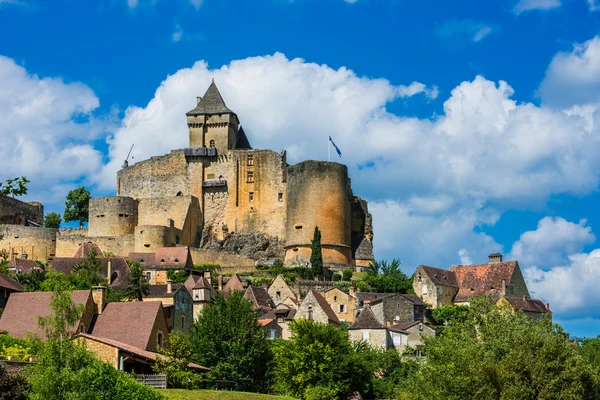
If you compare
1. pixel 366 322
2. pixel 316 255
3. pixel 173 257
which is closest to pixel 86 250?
pixel 173 257

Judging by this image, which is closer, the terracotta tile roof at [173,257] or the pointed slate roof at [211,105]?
the terracotta tile roof at [173,257]

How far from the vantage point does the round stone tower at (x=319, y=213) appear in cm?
9862

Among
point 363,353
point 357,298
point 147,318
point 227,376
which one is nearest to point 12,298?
point 147,318

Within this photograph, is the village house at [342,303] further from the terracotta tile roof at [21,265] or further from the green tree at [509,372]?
the green tree at [509,372]

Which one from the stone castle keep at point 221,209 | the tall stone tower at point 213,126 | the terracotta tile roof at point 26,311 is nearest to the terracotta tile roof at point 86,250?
the stone castle keep at point 221,209

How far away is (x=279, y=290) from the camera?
87.2 m

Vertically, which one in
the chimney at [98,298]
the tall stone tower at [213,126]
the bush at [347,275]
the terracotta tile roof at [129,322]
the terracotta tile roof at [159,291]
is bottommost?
the terracotta tile roof at [129,322]

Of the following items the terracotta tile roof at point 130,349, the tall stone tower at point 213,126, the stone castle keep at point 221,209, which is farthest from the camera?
the tall stone tower at point 213,126

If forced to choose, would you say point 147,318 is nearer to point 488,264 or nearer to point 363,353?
point 363,353

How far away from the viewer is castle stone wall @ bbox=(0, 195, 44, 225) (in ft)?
352

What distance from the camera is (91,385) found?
118ft

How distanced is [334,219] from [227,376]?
46567 millimetres

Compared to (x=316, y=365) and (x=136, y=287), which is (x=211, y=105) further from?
(x=316, y=365)

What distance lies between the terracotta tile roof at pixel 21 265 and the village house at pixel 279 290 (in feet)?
66.5
